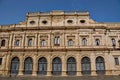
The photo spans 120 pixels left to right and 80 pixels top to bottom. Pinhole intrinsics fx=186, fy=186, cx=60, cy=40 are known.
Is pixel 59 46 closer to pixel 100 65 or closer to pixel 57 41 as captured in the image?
pixel 57 41

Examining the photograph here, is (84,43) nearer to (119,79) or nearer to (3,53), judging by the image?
(119,79)

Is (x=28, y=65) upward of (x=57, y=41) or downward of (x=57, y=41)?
downward

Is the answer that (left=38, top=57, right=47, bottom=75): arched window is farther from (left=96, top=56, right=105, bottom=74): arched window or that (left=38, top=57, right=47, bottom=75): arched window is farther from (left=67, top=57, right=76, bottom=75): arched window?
(left=96, top=56, right=105, bottom=74): arched window

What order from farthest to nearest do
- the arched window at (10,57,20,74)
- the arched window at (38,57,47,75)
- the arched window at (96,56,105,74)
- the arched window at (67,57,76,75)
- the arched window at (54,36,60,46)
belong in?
the arched window at (54,36,60,46) < the arched window at (10,57,20,74) < the arched window at (38,57,47,75) < the arched window at (67,57,76,75) < the arched window at (96,56,105,74)

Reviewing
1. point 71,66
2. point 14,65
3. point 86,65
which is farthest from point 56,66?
point 14,65

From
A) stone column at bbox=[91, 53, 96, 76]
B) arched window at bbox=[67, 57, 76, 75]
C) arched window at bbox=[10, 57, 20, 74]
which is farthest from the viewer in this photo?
arched window at bbox=[10, 57, 20, 74]

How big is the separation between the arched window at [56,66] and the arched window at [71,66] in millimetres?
1222

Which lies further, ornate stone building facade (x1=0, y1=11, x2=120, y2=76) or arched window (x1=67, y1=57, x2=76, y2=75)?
ornate stone building facade (x1=0, y1=11, x2=120, y2=76)

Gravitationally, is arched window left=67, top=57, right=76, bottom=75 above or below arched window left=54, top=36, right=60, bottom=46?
below

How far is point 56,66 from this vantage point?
27.9m

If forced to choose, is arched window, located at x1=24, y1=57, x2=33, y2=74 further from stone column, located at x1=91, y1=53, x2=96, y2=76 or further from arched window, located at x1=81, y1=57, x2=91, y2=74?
stone column, located at x1=91, y1=53, x2=96, y2=76

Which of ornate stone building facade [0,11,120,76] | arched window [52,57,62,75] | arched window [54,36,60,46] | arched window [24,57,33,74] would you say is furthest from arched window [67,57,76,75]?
arched window [24,57,33,74]

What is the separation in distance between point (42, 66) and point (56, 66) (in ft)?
6.91

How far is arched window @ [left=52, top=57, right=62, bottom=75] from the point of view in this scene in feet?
90.4
